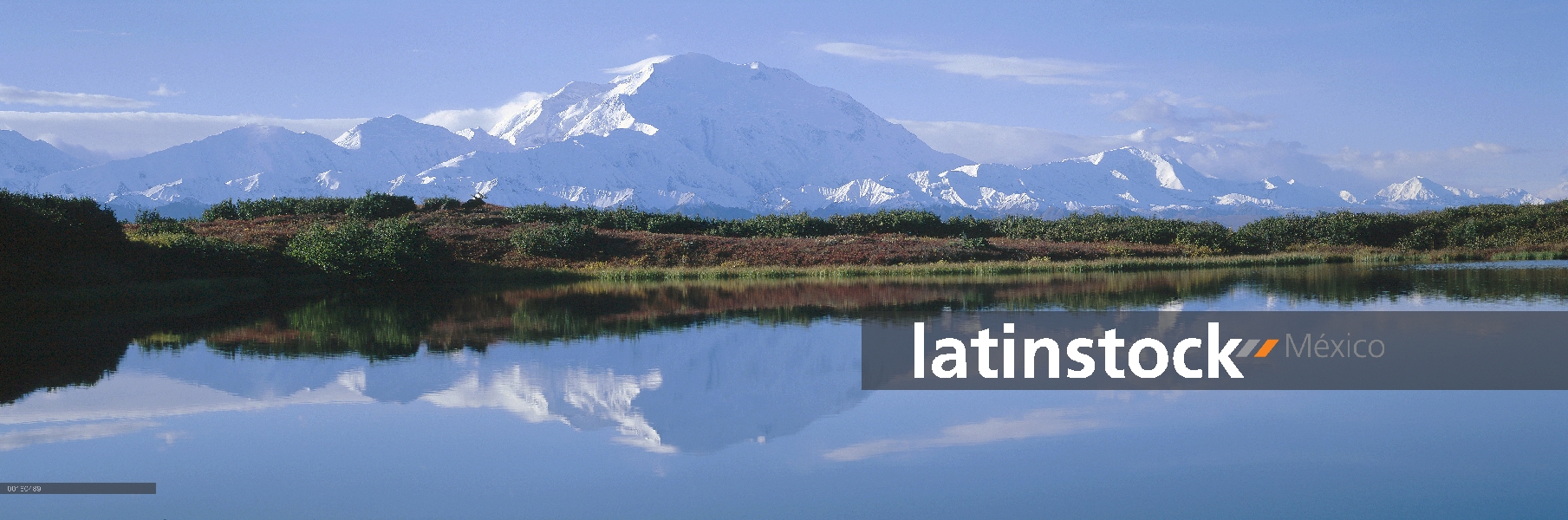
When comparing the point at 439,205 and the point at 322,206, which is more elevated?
the point at 439,205

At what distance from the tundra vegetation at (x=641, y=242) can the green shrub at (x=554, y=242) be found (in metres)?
0.06

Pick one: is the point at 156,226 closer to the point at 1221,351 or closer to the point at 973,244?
the point at 973,244

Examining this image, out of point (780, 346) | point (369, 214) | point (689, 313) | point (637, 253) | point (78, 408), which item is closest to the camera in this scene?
point (78, 408)

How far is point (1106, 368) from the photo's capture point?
17203 mm

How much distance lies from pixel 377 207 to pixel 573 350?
1615 inches

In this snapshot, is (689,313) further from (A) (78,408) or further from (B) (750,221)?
(B) (750,221)

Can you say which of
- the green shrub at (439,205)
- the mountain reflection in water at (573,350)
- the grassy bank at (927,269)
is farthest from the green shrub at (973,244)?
the green shrub at (439,205)

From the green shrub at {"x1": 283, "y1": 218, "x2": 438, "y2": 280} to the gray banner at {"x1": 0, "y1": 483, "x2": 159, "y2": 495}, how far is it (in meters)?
30.0

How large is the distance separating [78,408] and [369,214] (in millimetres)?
42970

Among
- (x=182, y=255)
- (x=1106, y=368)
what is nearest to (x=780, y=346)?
(x=1106, y=368)

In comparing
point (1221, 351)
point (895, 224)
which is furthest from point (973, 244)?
point (1221, 351)

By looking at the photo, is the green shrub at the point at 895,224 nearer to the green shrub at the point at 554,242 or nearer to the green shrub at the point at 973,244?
the green shrub at the point at 973,244

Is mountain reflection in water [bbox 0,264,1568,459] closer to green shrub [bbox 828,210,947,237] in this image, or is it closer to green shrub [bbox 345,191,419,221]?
green shrub [bbox 345,191,419,221]

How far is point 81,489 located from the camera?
1098 cm
